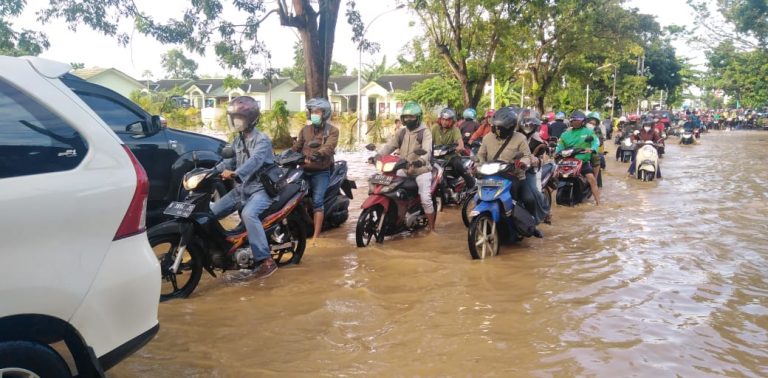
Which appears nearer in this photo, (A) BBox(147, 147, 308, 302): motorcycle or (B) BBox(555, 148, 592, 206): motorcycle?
(A) BBox(147, 147, 308, 302): motorcycle

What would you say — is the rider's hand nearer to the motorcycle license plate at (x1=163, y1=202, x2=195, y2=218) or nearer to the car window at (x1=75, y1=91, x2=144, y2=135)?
the motorcycle license plate at (x1=163, y1=202, x2=195, y2=218)

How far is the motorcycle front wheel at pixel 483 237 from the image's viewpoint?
6.59 m

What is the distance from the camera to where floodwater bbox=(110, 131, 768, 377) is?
391 centimetres

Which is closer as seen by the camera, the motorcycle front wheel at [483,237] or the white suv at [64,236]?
the white suv at [64,236]

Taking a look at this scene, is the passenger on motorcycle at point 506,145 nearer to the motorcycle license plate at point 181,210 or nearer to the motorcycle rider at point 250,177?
the motorcycle rider at point 250,177

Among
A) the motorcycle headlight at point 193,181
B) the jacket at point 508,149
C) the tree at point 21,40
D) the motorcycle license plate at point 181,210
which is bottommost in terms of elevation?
the motorcycle license plate at point 181,210

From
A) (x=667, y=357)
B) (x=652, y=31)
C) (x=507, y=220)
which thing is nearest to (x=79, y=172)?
(x=667, y=357)

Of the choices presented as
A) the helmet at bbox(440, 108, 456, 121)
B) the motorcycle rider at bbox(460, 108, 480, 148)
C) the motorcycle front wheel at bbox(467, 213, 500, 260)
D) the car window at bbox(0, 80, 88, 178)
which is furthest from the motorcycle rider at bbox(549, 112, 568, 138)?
the car window at bbox(0, 80, 88, 178)

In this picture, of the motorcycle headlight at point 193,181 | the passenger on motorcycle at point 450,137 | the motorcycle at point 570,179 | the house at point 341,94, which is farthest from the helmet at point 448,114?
the house at point 341,94

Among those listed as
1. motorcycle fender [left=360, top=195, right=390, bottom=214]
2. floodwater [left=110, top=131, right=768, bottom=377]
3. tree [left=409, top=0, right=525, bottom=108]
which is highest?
tree [left=409, top=0, right=525, bottom=108]

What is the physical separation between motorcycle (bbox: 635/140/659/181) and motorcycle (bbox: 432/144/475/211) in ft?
19.0

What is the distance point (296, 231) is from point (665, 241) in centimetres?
458

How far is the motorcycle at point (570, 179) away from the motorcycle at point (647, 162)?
4.04m

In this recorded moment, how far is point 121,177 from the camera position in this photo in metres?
2.89
